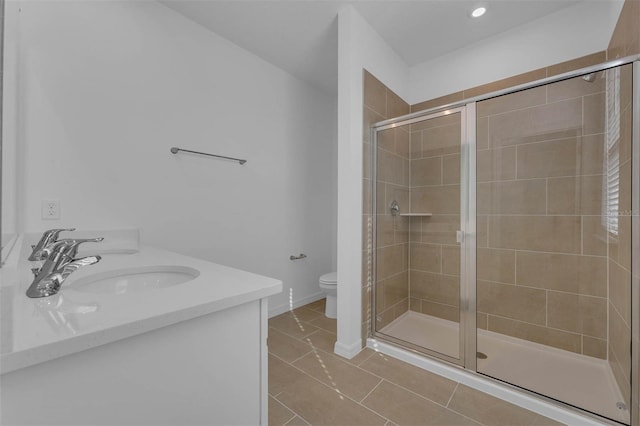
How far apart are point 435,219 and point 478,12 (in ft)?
5.04

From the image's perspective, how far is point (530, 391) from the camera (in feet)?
4.85

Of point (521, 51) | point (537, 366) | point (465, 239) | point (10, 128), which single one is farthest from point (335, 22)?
point (537, 366)

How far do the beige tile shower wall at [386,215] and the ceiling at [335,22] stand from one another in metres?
0.43

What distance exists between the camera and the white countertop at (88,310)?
46 centimetres

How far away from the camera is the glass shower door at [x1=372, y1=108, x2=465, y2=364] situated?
206 cm

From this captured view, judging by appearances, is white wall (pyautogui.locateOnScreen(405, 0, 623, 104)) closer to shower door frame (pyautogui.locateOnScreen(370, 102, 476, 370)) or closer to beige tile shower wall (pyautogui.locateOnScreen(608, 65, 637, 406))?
beige tile shower wall (pyautogui.locateOnScreen(608, 65, 637, 406))

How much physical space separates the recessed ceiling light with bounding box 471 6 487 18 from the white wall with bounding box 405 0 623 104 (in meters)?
0.37

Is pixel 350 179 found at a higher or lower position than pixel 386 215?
higher

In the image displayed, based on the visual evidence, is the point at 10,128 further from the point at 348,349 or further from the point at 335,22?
the point at 348,349

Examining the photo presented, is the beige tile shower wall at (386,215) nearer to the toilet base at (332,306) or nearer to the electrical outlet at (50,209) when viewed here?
the toilet base at (332,306)

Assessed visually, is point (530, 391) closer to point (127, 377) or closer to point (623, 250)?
point (623, 250)

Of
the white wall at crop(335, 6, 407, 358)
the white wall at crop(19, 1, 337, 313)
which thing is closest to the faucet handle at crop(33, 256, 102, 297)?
the white wall at crop(19, 1, 337, 313)

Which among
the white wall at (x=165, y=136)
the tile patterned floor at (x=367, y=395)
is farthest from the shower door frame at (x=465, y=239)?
the white wall at (x=165, y=136)

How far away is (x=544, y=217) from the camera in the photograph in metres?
1.95
